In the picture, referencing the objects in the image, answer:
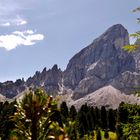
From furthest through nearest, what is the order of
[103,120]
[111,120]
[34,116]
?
[103,120] → [111,120] → [34,116]

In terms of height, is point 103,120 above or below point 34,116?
above

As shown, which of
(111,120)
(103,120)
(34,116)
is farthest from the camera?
(103,120)

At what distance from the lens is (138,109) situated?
17234 mm

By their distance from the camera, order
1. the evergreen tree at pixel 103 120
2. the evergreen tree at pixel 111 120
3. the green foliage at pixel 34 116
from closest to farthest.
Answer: the green foliage at pixel 34 116 < the evergreen tree at pixel 103 120 < the evergreen tree at pixel 111 120

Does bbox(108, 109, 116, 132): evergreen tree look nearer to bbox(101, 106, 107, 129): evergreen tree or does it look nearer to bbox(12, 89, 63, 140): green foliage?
bbox(101, 106, 107, 129): evergreen tree

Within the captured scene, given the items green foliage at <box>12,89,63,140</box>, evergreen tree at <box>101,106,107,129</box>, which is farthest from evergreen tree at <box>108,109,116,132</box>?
green foliage at <box>12,89,63,140</box>

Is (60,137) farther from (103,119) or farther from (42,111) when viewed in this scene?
(103,119)

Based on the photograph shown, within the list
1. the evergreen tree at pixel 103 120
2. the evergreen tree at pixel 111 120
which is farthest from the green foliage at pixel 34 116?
the evergreen tree at pixel 111 120

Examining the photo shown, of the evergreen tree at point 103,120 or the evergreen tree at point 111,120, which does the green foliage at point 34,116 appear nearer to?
the evergreen tree at point 103,120

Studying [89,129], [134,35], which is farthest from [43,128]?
[89,129]

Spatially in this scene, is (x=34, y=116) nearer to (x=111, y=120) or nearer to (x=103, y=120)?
(x=111, y=120)

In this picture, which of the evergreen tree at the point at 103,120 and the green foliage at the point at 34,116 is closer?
the green foliage at the point at 34,116

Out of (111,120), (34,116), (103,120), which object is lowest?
(34,116)

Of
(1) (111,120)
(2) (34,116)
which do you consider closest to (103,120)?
(1) (111,120)
